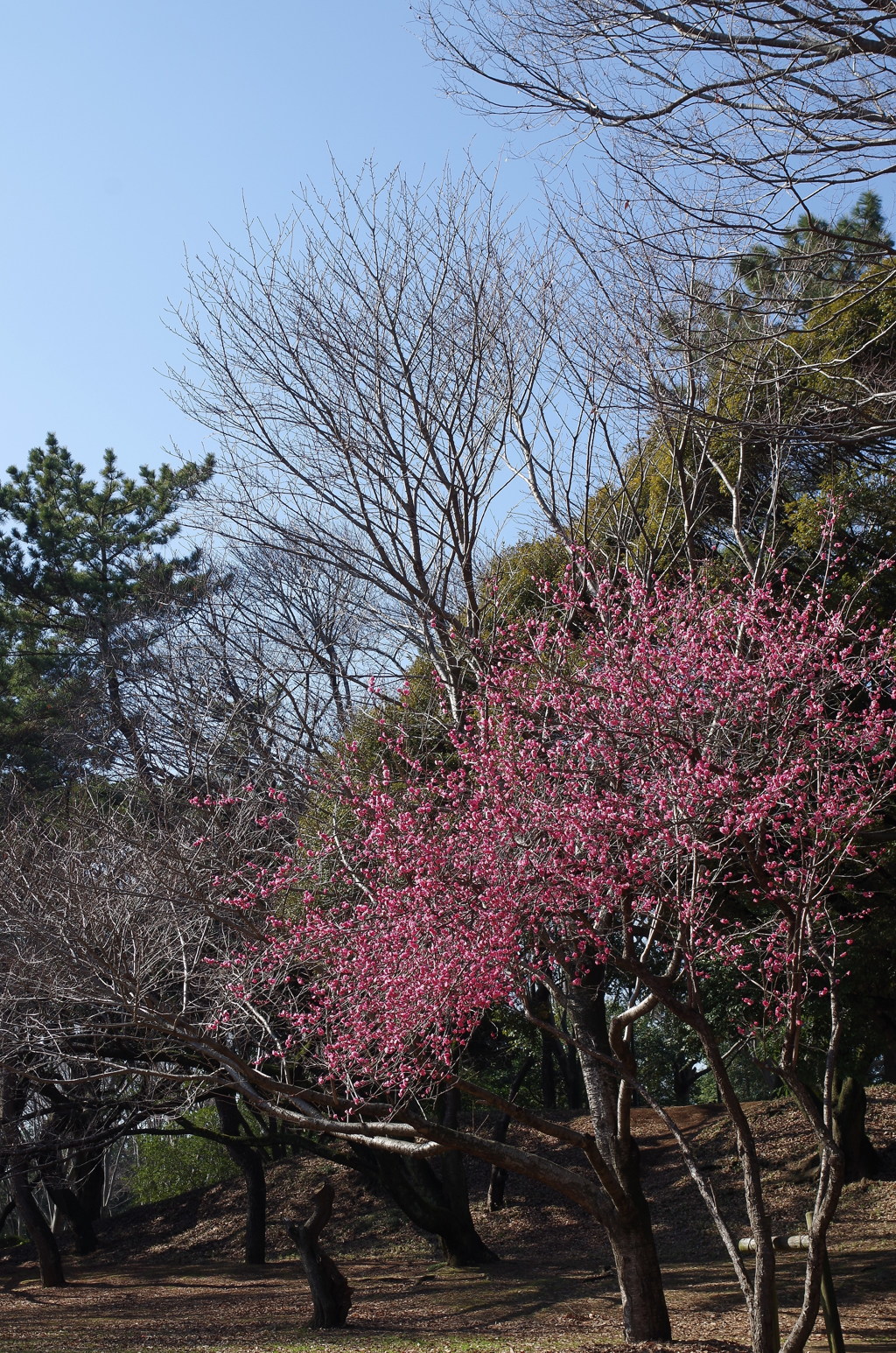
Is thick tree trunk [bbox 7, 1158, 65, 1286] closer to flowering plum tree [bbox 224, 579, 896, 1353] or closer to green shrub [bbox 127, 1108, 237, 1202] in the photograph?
green shrub [bbox 127, 1108, 237, 1202]

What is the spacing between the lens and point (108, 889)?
7.92 metres

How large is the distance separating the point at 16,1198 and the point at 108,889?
8226 mm

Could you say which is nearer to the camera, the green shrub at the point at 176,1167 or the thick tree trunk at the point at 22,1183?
the thick tree trunk at the point at 22,1183

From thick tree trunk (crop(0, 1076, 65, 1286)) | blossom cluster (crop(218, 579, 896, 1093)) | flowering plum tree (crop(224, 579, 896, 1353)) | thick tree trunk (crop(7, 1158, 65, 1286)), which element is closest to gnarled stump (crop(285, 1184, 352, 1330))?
thick tree trunk (crop(0, 1076, 65, 1286))

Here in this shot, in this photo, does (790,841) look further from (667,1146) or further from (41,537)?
(41,537)

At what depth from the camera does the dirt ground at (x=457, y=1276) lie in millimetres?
8711

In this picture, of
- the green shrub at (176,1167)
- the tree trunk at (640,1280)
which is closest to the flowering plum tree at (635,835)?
the tree trunk at (640,1280)

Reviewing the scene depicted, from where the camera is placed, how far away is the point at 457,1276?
11984mm

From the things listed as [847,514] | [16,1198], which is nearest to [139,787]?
[16,1198]

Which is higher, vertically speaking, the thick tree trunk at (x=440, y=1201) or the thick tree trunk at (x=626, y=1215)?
the thick tree trunk at (x=626, y=1215)

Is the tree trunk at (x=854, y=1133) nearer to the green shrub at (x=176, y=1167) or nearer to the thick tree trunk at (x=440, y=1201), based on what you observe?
the thick tree trunk at (x=440, y=1201)

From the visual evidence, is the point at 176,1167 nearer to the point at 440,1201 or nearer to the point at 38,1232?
the point at 38,1232

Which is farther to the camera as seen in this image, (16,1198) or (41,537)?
(41,537)

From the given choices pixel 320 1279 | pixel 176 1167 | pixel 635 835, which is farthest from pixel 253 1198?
pixel 635 835
